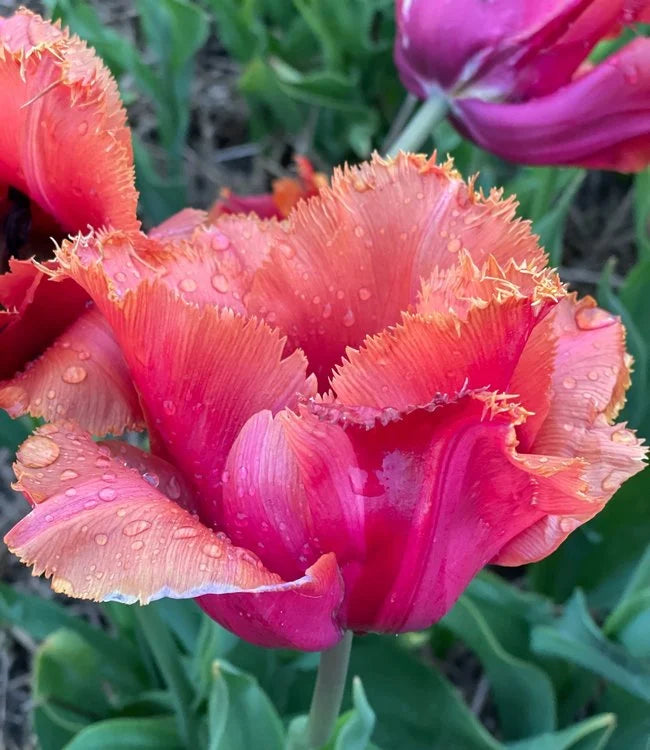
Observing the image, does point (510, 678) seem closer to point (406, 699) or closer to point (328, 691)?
point (406, 699)

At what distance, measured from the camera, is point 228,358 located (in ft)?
1.29

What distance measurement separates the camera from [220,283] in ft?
1.44

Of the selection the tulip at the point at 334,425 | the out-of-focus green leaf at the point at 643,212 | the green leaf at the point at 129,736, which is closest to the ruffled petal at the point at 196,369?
the tulip at the point at 334,425

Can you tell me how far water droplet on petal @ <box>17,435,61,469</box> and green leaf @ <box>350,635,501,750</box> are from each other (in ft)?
1.70

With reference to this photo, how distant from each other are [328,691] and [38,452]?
0.24m

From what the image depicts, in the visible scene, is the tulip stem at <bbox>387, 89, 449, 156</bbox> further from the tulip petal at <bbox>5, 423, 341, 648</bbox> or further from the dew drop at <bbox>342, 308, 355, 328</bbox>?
the tulip petal at <bbox>5, 423, 341, 648</bbox>

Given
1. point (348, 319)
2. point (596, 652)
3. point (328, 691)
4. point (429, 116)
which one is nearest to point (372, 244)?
point (348, 319)

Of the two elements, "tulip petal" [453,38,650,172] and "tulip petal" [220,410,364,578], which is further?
"tulip petal" [453,38,650,172]

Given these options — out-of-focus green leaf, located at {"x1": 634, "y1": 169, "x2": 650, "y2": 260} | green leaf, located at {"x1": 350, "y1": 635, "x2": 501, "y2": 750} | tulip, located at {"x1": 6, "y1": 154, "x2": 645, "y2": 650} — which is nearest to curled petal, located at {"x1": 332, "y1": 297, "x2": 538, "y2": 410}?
tulip, located at {"x1": 6, "y1": 154, "x2": 645, "y2": 650}

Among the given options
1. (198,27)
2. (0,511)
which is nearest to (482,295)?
(198,27)

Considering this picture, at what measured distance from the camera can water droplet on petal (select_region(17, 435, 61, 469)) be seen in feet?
1.27

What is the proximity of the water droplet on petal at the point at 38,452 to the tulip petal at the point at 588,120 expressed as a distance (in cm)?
49

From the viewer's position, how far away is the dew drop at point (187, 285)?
421mm

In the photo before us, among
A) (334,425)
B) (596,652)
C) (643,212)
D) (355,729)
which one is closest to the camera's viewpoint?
(334,425)
